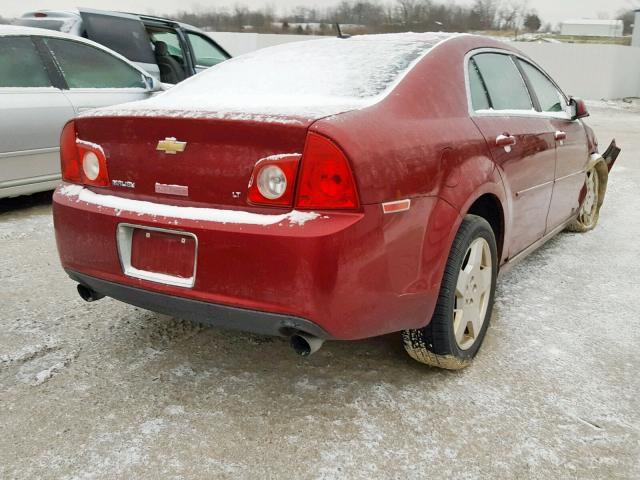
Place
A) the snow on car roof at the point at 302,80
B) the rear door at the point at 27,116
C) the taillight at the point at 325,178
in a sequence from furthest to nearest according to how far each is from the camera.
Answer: the rear door at the point at 27,116
the snow on car roof at the point at 302,80
the taillight at the point at 325,178

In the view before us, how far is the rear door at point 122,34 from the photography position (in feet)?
22.4

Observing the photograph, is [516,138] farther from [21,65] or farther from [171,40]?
[171,40]

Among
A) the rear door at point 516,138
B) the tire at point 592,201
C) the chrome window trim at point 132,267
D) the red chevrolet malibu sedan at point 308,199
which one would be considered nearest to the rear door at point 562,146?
the rear door at point 516,138

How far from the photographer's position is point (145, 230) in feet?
7.07

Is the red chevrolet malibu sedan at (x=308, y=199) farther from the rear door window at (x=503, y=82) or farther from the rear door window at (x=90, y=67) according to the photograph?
the rear door window at (x=90, y=67)

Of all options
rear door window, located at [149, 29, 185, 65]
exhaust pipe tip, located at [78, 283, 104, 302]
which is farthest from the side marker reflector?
rear door window, located at [149, 29, 185, 65]

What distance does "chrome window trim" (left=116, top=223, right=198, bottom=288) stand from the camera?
82.2 inches

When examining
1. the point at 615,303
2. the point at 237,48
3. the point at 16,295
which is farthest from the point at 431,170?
the point at 237,48

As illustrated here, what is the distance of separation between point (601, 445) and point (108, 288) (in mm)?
1879

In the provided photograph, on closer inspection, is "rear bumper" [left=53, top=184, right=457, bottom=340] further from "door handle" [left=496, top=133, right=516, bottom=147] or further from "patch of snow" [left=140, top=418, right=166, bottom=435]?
"door handle" [left=496, top=133, right=516, bottom=147]

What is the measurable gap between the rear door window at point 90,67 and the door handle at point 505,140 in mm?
4034

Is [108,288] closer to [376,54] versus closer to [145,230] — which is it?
[145,230]

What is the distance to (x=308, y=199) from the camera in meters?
1.94

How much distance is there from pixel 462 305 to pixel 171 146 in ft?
4.42
